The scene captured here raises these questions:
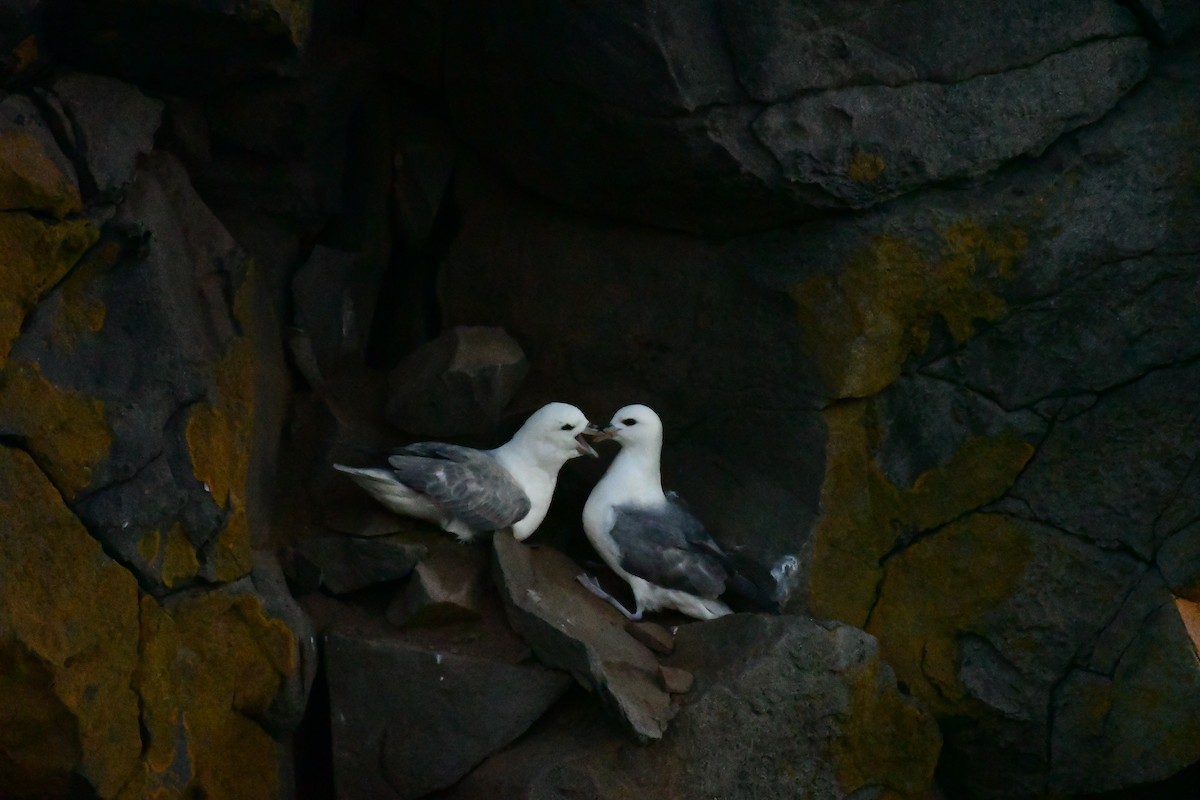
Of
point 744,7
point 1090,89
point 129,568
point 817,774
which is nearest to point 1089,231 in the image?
point 1090,89

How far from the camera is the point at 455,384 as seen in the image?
205 inches

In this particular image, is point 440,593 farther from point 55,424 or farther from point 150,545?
point 55,424

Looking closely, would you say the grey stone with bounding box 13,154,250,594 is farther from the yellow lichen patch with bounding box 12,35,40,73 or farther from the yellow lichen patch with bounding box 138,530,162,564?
the yellow lichen patch with bounding box 12,35,40,73

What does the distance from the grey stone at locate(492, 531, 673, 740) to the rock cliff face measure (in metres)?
0.02

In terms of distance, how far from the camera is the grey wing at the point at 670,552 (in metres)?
4.97

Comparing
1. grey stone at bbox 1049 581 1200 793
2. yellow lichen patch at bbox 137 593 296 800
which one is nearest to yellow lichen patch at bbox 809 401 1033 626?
grey stone at bbox 1049 581 1200 793

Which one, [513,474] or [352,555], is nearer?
[352,555]

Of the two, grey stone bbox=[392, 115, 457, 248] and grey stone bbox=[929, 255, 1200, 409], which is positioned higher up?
grey stone bbox=[929, 255, 1200, 409]

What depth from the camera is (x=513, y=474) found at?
5105 mm

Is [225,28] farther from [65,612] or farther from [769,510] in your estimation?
[769,510]

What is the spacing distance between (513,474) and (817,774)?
1.41 meters

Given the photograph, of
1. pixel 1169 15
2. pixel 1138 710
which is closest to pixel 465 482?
pixel 1138 710

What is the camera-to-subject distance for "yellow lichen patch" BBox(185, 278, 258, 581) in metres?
4.27

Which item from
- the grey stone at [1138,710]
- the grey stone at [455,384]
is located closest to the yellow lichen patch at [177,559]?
the grey stone at [455,384]
